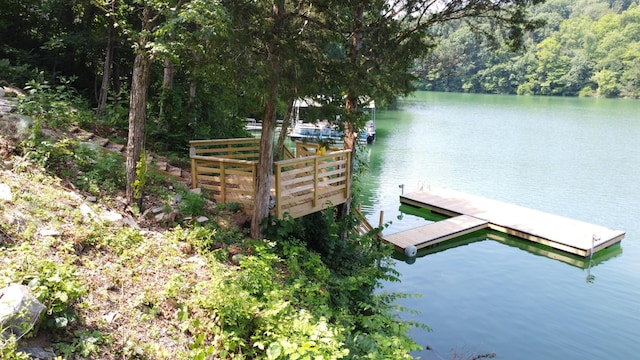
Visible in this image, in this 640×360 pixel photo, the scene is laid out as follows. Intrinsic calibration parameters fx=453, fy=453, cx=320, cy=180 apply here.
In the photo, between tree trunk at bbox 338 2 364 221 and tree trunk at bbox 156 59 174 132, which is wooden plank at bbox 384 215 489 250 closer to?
tree trunk at bbox 338 2 364 221

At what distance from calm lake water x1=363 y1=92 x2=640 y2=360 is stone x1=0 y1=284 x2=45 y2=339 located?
678cm

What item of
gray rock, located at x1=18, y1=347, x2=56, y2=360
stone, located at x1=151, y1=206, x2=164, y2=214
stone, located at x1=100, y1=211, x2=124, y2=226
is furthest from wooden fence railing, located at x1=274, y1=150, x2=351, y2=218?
gray rock, located at x1=18, y1=347, x2=56, y2=360

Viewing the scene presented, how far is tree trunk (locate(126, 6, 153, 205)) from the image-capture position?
5.88 m

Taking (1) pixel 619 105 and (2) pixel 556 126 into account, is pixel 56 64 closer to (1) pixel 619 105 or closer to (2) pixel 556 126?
(2) pixel 556 126

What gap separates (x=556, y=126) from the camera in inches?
1543

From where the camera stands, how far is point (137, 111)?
605 centimetres

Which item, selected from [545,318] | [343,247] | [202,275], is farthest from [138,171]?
[545,318]

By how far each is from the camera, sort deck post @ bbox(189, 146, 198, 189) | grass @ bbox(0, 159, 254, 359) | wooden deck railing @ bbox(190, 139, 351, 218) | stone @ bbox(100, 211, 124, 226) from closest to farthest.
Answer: grass @ bbox(0, 159, 254, 359)
stone @ bbox(100, 211, 124, 226)
wooden deck railing @ bbox(190, 139, 351, 218)
deck post @ bbox(189, 146, 198, 189)

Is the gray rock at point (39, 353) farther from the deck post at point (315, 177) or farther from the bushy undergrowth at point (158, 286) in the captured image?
the deck post at point (315, 177)

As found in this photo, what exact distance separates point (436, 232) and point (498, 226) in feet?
8.88

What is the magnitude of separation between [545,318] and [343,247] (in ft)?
16.6

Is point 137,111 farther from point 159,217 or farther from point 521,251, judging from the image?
point 521,251

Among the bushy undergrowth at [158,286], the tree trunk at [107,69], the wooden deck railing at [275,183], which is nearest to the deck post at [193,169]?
the wooden deck railing at [275,183]

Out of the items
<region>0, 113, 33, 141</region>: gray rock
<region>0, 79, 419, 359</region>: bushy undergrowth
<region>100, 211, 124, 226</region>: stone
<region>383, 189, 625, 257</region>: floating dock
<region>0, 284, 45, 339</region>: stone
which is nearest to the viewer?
<region>0, 284, 45, 339</region>: stone
